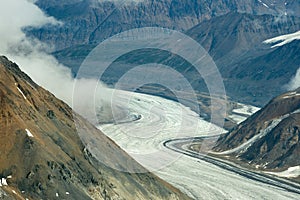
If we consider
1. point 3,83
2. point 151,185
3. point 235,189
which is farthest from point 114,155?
point 235,189

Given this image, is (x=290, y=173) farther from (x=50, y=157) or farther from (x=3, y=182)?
(x=3, y=182)

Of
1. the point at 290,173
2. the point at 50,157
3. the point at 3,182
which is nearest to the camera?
the point at 3,182

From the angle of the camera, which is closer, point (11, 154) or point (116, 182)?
point (11, 154)

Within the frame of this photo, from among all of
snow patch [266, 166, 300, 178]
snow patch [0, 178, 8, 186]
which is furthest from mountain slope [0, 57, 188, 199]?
snow patch [266, 166, 300, 178]

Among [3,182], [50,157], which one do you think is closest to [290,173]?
[50,157]

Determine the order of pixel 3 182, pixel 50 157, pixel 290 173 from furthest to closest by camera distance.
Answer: pixel 290 173 < pixel 50 157 < pixel 3 182

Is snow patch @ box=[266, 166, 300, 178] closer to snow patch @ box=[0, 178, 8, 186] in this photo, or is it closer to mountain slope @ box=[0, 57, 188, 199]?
mountain slope @ box=[0, 57, 188, 199]

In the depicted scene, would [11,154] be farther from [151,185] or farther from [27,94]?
[151,185]

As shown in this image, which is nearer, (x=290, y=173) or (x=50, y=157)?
(x=50, y=157)
